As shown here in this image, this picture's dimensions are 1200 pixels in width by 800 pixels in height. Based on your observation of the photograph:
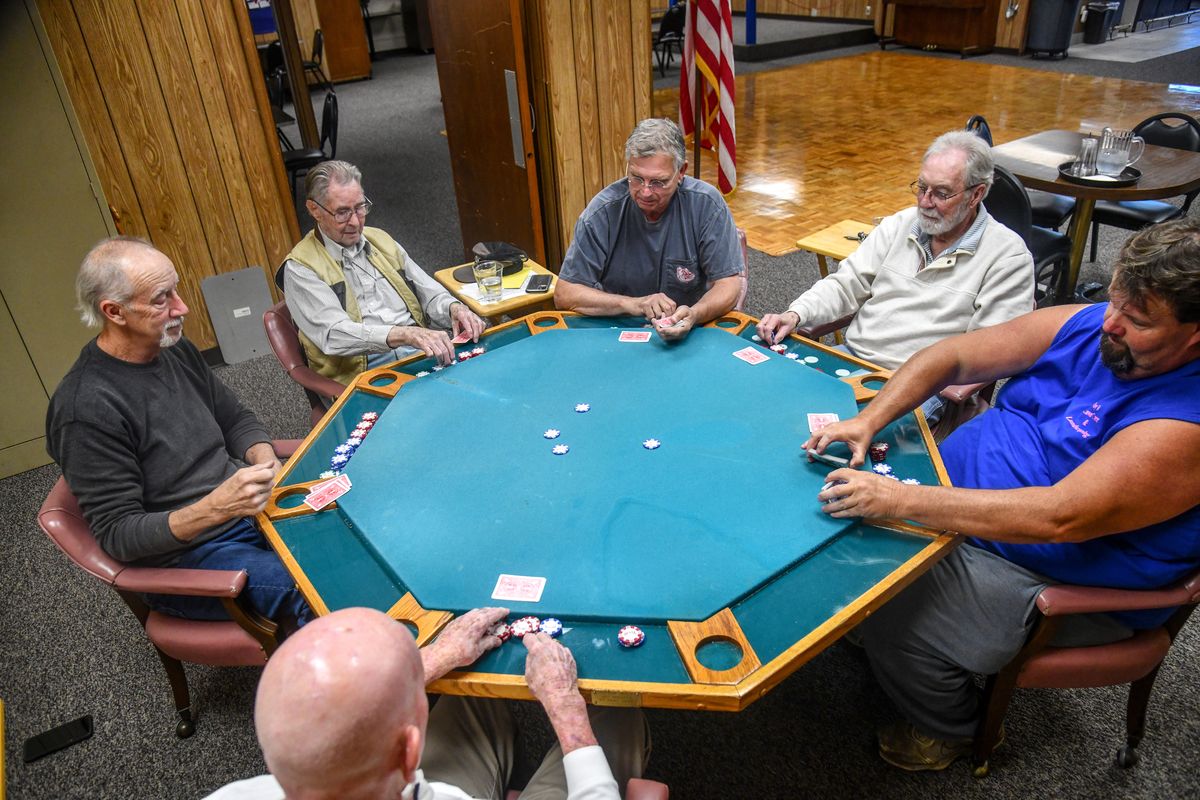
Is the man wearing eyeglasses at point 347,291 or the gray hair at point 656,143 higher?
the gray hair at point 656,143

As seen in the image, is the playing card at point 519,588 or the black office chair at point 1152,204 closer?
the playing card at point 519,588

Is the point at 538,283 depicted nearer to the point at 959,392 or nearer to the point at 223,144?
the point at 959,392

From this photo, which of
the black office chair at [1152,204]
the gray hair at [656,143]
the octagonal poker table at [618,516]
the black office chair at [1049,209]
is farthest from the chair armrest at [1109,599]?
the black office chair at [1049,209]

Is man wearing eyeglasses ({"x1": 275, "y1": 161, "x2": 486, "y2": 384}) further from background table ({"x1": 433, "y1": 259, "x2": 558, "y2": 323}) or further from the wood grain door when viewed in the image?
the wood grain door

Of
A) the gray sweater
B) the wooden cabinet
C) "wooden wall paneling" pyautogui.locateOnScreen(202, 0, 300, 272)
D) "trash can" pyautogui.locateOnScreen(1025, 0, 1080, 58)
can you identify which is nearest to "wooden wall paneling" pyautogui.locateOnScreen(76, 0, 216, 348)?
"wooden wall paneling" pyautogui.locateOnScreen(202, 0, 300, 272)

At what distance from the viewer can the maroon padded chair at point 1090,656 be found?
1.64m

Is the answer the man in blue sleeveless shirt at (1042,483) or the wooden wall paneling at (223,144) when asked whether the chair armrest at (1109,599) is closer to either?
the man in blue sleeveless shirt at (1042,483)

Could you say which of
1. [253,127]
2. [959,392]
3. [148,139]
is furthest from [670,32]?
[959,392]

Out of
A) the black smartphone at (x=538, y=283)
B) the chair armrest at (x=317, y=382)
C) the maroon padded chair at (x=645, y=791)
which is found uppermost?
the black smartphone at (x=538, y=283)

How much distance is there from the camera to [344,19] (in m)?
11.5

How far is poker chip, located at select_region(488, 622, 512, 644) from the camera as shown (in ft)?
4.85

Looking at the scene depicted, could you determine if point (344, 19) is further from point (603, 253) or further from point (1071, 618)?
point (1071, 618)

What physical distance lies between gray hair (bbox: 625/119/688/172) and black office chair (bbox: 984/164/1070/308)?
136cm

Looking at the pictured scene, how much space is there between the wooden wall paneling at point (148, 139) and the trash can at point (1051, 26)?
36.9 ft
